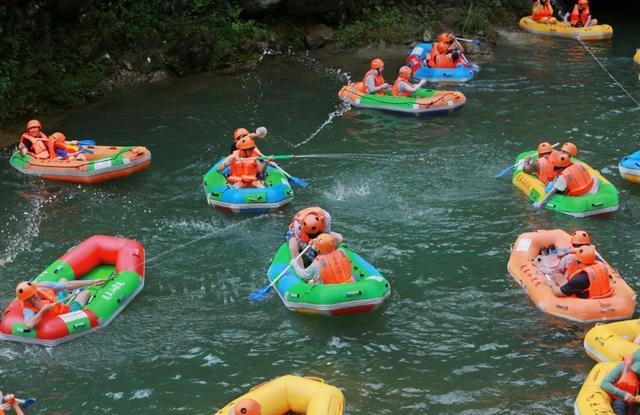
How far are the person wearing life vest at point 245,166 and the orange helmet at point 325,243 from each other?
11.9ft

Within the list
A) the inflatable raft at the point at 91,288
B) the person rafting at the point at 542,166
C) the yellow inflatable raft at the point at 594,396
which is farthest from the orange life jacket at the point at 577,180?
the inflatable raft at the point at 91,288

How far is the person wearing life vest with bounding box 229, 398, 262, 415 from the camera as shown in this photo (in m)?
7.80

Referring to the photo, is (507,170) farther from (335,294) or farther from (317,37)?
(317,37)

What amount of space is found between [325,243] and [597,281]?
3600 mm

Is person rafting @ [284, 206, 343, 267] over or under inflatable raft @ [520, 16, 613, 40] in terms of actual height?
under

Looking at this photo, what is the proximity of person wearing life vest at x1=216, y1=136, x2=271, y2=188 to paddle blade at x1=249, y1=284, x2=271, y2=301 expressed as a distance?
302 cm

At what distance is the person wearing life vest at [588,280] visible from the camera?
33.8 ft

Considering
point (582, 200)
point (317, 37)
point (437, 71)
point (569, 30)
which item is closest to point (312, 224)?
point (582, 200)

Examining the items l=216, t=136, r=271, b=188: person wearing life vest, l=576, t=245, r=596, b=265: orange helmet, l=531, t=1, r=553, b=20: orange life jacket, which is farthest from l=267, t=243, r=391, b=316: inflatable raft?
l=531, t=1, r=553, b=20: orange life jacket

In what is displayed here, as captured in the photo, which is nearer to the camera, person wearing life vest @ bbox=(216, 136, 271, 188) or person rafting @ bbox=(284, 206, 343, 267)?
person rafting @ bbox=(284, 206, 343, 267)

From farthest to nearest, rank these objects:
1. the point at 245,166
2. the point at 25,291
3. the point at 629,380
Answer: the point at 245,166
the point at 25,291
the point at 629,380

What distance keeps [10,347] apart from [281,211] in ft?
16.7

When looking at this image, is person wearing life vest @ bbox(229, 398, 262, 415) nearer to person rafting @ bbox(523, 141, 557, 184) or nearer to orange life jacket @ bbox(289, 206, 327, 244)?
orange life jacket @ bbox(289, 206, 327, 244)

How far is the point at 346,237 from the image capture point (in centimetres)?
1280
